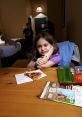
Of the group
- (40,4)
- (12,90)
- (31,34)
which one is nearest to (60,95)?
(12,90)

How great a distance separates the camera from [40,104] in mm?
1009

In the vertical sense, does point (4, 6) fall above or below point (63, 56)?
above

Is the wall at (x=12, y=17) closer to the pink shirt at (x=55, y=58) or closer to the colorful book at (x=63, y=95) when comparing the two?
the pink shirt at (x=55, y=58)

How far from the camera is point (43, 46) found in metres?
1.80

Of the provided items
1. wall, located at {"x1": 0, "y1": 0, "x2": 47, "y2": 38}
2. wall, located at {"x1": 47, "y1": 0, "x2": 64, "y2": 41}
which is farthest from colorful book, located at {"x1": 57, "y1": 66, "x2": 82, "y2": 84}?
wall, located at {"x1": 0, "y1": 0, "x2": 47, "y2": 38}

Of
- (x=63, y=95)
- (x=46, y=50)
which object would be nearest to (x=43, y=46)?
Result: (x=46, y=50)

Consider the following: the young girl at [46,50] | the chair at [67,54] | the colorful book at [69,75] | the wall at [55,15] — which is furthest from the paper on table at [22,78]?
the wall at [55,15]

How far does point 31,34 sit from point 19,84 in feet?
12.2

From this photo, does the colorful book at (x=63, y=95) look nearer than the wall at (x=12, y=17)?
Yes

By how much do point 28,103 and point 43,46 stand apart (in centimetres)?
85

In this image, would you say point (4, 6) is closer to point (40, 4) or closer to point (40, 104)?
point (40, 4)

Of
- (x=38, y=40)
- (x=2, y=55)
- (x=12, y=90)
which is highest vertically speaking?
(x=38, y=40)

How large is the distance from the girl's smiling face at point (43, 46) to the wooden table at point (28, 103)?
47 cm

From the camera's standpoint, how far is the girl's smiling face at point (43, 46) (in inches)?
70.5
